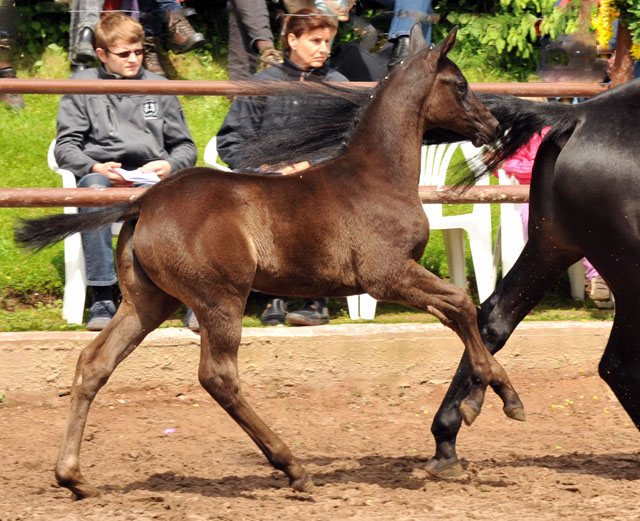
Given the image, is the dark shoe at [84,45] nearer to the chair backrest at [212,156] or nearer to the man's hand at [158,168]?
the chair backrest at [212,156]

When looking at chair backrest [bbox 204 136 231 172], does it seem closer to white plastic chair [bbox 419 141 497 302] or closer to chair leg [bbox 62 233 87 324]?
chair leg [bbox 62 233 87 324]

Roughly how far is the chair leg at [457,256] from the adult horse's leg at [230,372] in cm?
247

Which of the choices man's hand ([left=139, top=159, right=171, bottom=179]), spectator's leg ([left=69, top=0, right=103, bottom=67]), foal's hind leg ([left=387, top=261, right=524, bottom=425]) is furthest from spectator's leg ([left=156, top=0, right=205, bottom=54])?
foal's hind leg ([left=387, top=261, right=524, bottom=425])

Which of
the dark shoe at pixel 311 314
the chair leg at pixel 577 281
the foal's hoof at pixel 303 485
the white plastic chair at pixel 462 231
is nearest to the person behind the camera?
the foal's hoof at pixel 303 485

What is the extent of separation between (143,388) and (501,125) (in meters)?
2.27

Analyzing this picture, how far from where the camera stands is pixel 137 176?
5.44 metres

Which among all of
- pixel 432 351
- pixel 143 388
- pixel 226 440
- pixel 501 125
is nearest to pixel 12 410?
pixel 143 388

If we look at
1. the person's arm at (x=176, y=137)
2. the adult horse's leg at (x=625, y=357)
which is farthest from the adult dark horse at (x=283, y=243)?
the person's arm at (x=176, y=137)

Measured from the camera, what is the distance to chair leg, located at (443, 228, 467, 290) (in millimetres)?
6047

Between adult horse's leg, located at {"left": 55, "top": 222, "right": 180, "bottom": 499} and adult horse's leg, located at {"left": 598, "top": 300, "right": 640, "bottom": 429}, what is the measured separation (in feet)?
5.84

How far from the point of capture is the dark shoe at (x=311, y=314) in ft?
17.8

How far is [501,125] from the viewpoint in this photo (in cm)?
422

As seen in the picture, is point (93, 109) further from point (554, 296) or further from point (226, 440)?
point (554, 296)

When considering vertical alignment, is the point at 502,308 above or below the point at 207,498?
above
